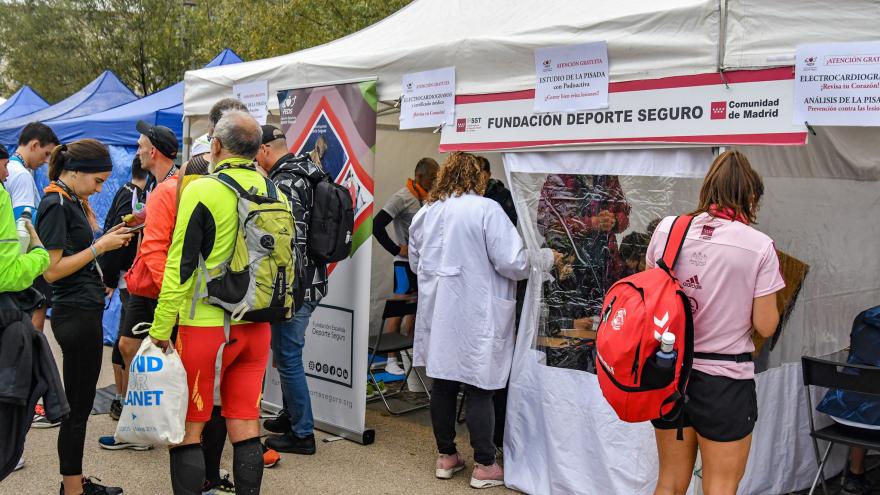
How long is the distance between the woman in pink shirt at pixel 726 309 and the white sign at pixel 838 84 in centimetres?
46

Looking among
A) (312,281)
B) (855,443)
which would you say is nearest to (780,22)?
(855,443)

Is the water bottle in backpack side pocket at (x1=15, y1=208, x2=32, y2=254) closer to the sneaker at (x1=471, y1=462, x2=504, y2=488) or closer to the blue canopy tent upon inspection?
the sneaker at (x1=471, y1=462, x2=504, y2=488)

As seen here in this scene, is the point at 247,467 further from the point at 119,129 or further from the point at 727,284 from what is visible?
the point at 119,129

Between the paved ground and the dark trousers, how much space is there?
0.66ft

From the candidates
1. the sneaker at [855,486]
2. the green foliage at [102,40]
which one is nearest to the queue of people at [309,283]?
the sneaker at [855,486]

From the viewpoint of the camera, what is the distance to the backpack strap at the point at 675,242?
2.99 meters

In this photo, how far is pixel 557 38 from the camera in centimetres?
407

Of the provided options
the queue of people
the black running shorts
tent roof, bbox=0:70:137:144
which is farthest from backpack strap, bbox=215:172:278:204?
tent roof, bbox=0:70:137:144

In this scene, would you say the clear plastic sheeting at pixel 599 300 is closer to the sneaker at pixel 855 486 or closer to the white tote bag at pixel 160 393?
the sneaker at pixel 855 486

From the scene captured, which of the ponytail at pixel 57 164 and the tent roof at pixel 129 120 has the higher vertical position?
the tent roof at pixel 129 120

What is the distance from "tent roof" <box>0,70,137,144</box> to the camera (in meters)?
11.4

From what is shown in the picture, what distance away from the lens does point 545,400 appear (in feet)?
13.9

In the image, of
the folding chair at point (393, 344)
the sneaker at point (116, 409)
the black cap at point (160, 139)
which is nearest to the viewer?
the black cap at point (160, 139)

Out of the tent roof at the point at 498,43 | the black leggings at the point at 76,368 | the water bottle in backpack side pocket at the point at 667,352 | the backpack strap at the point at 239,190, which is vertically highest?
the tent roof at the point at 498,43
